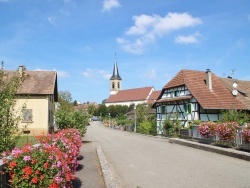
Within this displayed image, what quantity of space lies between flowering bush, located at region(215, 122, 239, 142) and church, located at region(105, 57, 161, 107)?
366ft

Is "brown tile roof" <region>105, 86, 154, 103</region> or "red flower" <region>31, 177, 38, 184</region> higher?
"brown tile roof" <region>105, 86, 154, 103</region>

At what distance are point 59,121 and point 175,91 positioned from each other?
17.2 meters

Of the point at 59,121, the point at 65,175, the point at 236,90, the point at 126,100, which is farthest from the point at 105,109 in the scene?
the point at 65,175

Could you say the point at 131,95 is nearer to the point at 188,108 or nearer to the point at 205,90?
the point at 205,90

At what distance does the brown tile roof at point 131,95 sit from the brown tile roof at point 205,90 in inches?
3806

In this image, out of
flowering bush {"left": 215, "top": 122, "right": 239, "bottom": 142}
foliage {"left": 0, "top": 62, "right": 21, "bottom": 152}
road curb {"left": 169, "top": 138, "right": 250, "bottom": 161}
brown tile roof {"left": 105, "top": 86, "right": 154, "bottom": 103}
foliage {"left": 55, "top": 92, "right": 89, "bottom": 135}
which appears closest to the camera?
foliage {"left": 0, "top": 62, "right": 21, "bottom": 152}

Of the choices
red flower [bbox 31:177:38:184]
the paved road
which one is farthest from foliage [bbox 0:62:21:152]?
the paved road

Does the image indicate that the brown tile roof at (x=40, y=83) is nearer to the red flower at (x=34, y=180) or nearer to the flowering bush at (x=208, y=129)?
the flowering bush at (x=208, y=129)

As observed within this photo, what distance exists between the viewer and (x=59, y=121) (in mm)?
24703

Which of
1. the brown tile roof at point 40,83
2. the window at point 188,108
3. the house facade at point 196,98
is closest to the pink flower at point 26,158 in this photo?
the house facade at point 196,98

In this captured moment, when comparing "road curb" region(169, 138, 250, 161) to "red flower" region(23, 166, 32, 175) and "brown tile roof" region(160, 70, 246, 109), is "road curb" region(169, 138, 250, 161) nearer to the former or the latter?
"red flower" region(23, 166, 32, 175)

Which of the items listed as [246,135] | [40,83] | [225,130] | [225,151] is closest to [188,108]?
[40,83]

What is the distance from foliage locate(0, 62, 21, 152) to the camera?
610 cm

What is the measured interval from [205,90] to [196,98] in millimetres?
2798
